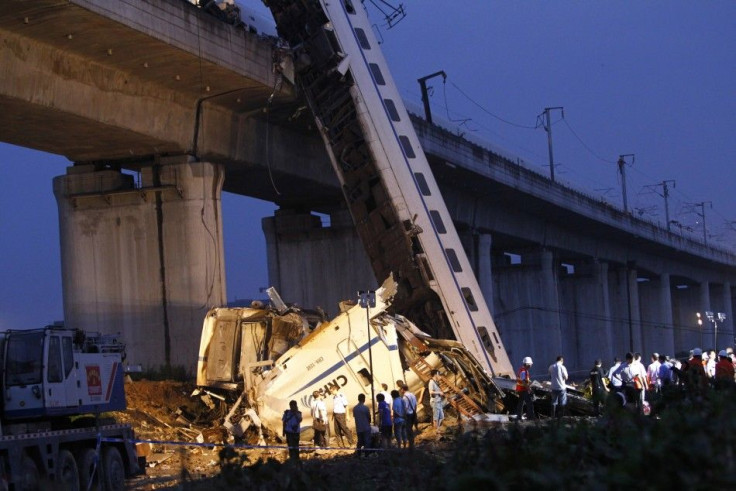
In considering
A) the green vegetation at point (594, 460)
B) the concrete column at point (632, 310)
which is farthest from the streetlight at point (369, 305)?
the concrete column at point (632, 310)

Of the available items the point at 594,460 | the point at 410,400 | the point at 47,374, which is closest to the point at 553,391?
the point at 410,400

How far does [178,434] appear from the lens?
26.4m

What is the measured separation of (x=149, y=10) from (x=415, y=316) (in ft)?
42.8

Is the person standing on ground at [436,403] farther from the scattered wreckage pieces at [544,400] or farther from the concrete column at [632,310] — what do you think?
the concrete column at [632,310]

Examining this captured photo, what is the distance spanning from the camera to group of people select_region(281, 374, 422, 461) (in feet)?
72.4

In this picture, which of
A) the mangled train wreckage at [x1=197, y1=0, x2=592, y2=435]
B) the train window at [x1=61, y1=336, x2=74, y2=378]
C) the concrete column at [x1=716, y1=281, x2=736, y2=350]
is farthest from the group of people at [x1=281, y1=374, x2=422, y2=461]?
the concrete column at [x1=716, y1=281, x2=736, y2=350]

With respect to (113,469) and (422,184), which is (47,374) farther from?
(422,184)

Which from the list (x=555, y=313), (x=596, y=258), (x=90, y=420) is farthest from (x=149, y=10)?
(x=596, y=258)

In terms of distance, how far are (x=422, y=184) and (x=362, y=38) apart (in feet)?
15.5

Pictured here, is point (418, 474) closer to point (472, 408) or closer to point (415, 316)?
point (472, 408)

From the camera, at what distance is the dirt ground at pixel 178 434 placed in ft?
72.3

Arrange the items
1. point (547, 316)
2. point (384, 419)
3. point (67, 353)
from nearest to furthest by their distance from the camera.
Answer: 1. point (67, 353)
2. point (384, 419)
3. point (547, 316)

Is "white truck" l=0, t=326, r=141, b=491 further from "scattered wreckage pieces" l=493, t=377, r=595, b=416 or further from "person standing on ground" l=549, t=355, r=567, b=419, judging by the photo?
"scattered wreckage pieces" l=493, t=377, r=595, b=416

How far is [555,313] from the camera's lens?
72.2 meters
